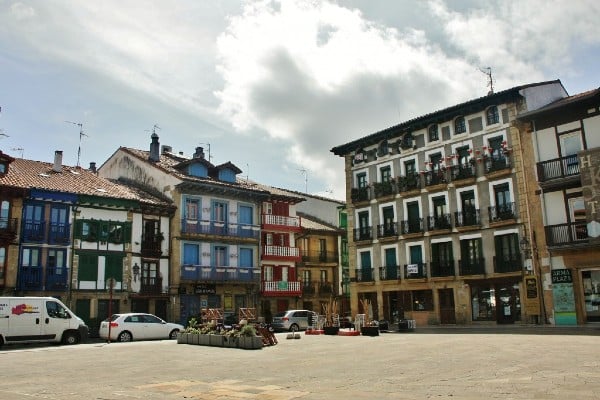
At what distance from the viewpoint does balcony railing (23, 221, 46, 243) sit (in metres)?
31.4

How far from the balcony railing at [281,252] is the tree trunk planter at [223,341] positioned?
67.3 feet

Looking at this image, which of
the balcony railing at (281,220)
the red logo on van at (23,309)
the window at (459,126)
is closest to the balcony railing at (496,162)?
the window at (459,126)

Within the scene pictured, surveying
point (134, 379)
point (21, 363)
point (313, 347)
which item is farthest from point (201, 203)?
point (134, 379)

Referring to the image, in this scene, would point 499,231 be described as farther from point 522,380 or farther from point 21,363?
point 21,363

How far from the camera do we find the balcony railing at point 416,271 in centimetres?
3612

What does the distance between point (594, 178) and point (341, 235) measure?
87.2 ft

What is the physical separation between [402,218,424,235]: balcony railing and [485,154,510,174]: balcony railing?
18.7 ft

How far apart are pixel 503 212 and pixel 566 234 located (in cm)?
438

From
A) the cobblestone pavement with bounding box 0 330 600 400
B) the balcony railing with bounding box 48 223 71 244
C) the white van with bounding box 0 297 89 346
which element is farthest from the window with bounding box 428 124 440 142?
the white van with bounding box 0 297 89 346

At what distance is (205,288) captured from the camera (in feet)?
128

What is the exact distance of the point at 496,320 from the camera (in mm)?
32125

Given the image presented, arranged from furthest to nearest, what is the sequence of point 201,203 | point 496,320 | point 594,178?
point 201,203
point 496,320
point 594,178

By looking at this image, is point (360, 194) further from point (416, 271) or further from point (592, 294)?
point (592, 294)

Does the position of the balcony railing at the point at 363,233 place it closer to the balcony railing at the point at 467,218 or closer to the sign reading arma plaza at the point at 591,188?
the balcony railing at the point at 467,218
